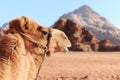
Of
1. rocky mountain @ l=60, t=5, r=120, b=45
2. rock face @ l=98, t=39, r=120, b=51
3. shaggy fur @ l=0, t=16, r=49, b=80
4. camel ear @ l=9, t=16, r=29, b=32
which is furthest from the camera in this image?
rocky mountain @ l=60, t=5, r=120, b=45

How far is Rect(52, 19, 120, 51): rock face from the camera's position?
2366 inches

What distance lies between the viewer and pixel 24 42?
538cm

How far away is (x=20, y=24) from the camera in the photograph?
5.30 meters

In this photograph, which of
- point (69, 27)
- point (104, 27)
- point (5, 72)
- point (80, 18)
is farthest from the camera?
point (80, 18)

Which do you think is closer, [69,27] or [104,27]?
[69,27]

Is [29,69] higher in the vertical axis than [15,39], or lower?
lower

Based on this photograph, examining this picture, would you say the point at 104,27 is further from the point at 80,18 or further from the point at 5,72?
the point at 5,72

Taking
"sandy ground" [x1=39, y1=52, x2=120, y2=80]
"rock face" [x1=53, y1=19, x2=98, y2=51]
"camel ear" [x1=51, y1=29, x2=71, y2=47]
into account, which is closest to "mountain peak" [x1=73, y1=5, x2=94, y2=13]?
"rock face" [x1=53, y1=19, x2=98, y2=51]

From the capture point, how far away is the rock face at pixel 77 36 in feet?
197

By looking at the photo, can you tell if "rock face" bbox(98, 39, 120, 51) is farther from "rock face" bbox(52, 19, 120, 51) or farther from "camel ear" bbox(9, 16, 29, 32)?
"camel ear" bbox(9, 16, 29, 32)

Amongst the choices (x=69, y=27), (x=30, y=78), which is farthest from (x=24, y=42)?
(x=69, y=27)

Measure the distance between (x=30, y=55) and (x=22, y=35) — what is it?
1.00ft

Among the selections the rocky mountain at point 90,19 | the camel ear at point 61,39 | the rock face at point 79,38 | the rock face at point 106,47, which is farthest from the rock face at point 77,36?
the rocky mountain at point 90,19

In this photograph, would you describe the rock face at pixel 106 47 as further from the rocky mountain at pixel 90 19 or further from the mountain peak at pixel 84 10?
the mountain peak at pixel 84 10
